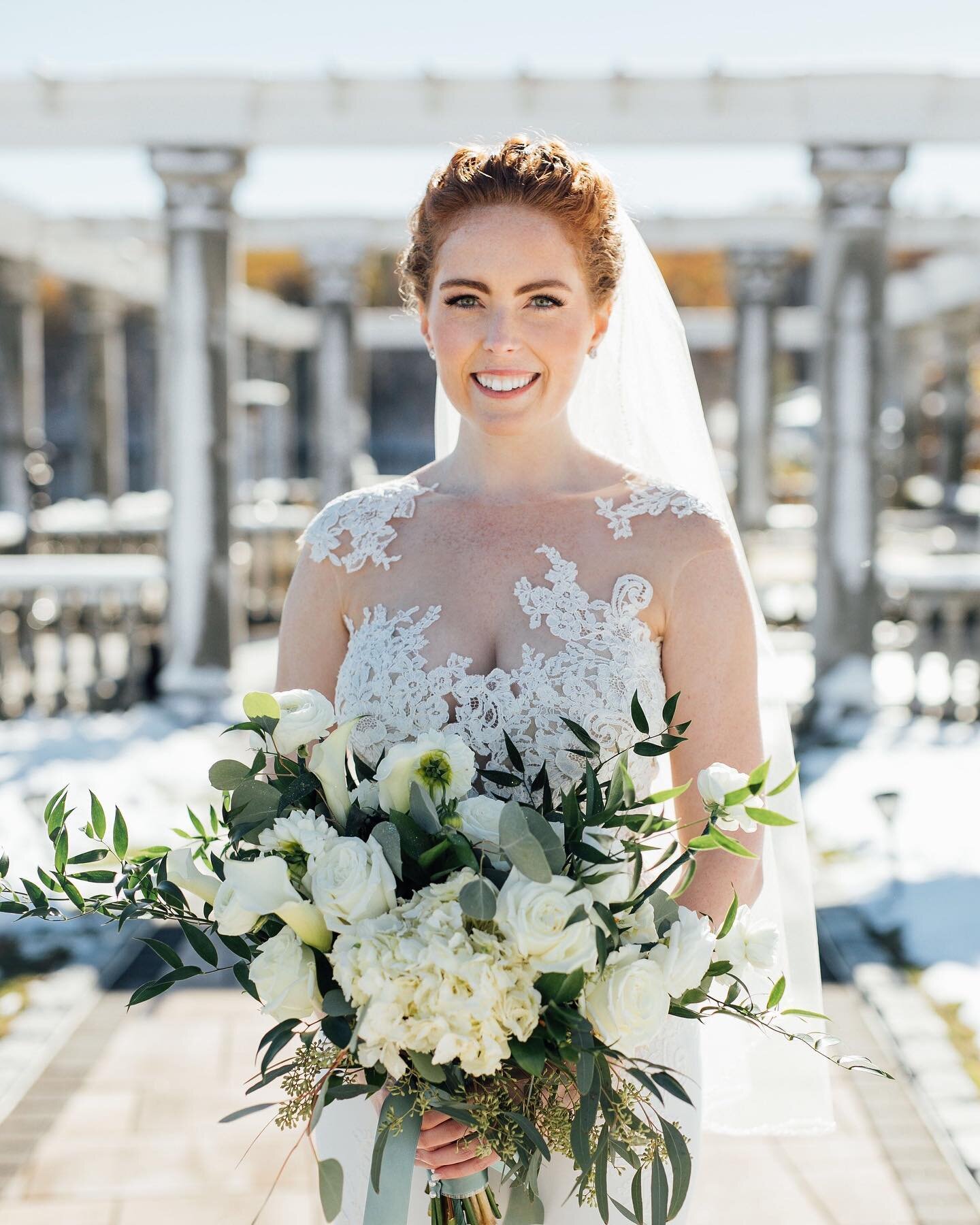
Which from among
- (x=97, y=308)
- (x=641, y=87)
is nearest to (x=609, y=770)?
(x=641, y=87)

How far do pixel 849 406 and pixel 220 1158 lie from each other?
634 cm

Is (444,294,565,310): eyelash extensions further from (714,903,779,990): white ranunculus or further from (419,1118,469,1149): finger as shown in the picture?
(419,1118,469,1149): finger

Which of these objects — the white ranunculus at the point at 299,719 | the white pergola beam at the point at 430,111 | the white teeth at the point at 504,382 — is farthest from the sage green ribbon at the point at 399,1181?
the white pergola beam at the point at 430,111

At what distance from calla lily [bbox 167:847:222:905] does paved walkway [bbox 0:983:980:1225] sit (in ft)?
4.80

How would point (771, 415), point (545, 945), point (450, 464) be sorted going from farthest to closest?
point (771, 415) < point (450, 464) < point (545, 945)

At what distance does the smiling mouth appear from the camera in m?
2.03

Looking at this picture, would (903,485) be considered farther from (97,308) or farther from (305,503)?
(97,308)

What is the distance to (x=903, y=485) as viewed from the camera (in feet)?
67.6

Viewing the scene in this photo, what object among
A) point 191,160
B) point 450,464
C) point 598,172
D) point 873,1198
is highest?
point 191,160

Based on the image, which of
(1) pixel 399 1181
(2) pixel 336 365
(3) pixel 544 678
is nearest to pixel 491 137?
(2) pixel 336 365

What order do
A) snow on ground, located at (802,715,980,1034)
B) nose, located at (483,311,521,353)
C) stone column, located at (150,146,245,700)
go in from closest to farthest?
nose, located at (483,311,521,353) < snow on ground, located at (802,715,980,1034) < stone column, located at (150,146,245,700)

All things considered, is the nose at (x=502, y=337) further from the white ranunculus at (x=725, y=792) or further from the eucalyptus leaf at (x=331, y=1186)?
the eucalyptus leaf at (x=331, y=1186)

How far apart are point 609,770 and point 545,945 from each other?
24.2 inches

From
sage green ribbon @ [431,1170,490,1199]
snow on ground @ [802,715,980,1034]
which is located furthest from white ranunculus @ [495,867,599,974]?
snow on ground @ [802,715,980,1034]
